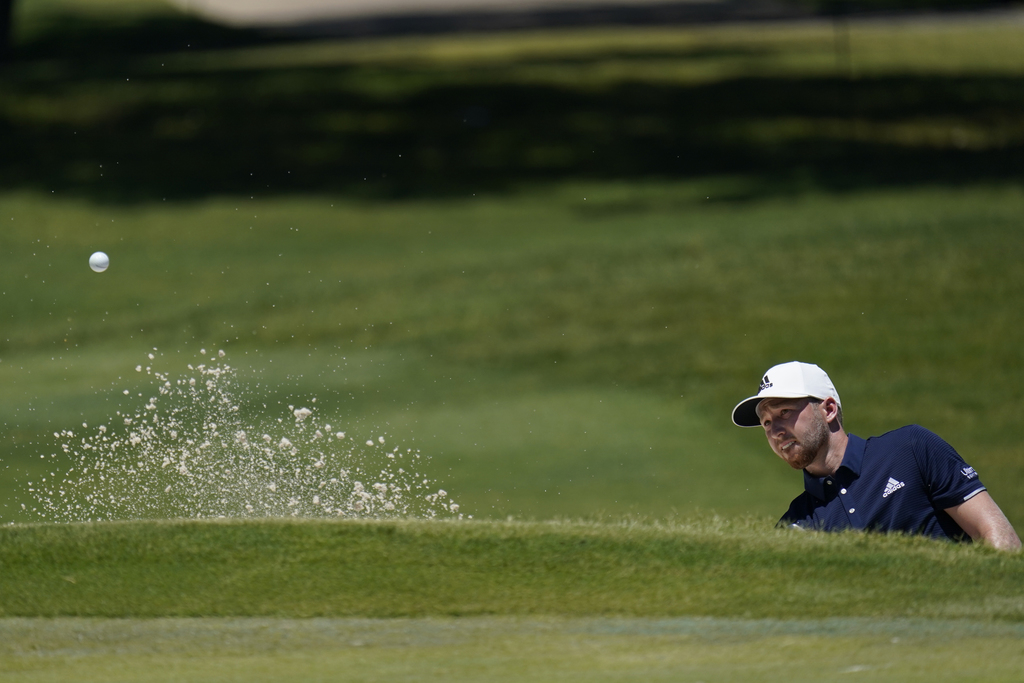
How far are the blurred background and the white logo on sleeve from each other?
9.96 feet

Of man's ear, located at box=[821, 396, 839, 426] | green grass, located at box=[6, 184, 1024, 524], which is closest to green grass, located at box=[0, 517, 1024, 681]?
man's ear, located at box=[821, 396, 839, 426]

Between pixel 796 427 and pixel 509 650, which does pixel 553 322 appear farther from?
pixel 509 650

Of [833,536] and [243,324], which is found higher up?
[243,324]

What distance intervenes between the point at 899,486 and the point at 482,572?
151cm

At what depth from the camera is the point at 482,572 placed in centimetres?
449

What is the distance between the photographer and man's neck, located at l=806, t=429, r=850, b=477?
493 cm

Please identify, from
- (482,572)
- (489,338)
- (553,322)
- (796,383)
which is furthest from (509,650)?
(553,322)

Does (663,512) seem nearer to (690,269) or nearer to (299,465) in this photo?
(299,465)

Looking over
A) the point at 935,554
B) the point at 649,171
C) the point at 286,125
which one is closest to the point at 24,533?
the point at 935,554

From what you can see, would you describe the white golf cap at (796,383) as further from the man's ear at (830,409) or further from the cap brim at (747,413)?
the cap brim at (747,413)

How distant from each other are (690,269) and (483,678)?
11954mm

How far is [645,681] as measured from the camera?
343cm

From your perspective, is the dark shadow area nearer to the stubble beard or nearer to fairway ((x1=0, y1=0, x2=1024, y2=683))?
fairway ((x1=0, y1=0, x2=1024, y2=683))

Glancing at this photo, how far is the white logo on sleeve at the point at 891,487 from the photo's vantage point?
489 cm
